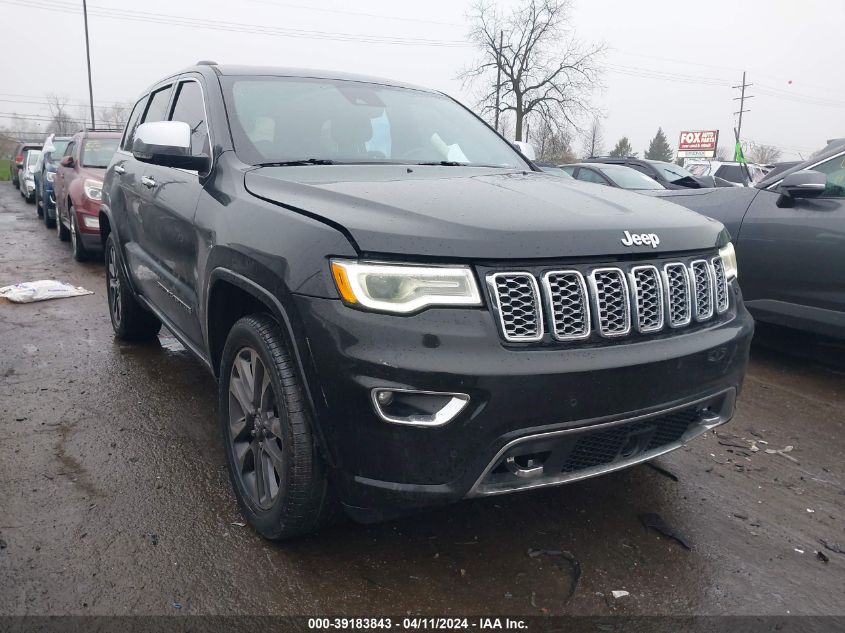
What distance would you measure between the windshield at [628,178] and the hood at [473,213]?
7693mm

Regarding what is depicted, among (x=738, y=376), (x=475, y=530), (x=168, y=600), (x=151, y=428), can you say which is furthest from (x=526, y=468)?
(x=151, y=428)

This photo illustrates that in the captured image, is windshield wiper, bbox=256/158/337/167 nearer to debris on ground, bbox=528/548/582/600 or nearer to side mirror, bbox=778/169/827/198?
debris on ground, bbox=528/548/582/600

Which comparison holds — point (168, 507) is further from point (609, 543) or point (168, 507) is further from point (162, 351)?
point (162, 351)

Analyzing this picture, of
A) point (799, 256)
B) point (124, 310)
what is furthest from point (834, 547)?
point (124, 310)

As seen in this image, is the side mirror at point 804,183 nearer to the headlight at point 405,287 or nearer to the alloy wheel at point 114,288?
the headlight at point 405,287

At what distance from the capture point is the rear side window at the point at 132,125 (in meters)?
4.91

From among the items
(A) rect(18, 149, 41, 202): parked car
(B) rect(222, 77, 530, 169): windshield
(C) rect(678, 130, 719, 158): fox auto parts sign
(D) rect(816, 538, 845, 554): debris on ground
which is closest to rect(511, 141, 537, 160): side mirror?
(B) rect(222, 77, 530, 169): windshield

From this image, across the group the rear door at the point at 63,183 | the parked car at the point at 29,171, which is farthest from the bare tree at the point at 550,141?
the rear door at the point at 63,183

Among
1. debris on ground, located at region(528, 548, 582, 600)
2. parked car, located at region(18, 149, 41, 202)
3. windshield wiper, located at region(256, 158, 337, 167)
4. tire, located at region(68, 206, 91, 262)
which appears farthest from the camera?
parked car, located at region(18, 149, 41, 202)

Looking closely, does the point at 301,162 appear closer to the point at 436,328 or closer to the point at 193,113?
the point at 193,113

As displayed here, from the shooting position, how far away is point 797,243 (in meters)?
4.57

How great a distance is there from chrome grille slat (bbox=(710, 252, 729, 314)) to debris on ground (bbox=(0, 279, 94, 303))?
6.09 meters

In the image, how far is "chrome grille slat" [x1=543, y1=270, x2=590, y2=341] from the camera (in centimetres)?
206

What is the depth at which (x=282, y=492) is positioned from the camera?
230 centimetres
